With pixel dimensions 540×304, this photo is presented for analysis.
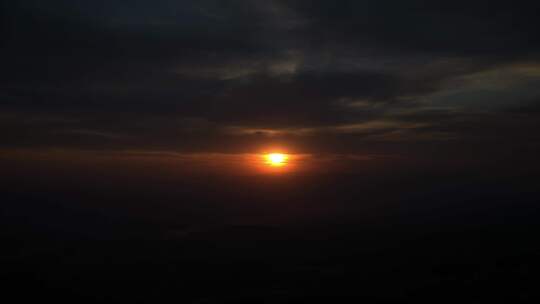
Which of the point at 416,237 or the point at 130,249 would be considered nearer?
the point at 130,249

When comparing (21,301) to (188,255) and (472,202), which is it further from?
(472,202)

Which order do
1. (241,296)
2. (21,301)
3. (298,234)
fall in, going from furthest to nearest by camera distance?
1. (298,234)
2. (21,301)
3. (241,296)

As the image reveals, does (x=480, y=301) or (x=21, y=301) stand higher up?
(x=480, y=301)

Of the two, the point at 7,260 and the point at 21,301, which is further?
the point at 7,260

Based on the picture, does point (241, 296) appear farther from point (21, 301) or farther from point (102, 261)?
point (102, 261)

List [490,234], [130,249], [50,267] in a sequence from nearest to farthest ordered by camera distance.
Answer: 1. [50,267]
2. [130,249]
3. [490,234]

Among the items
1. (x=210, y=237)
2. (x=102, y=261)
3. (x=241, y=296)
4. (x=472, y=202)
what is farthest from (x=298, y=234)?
(x=472, y=202)

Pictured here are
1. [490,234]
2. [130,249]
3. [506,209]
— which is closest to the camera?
[130,249]

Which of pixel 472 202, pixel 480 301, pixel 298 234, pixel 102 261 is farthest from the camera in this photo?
pixel 472 202

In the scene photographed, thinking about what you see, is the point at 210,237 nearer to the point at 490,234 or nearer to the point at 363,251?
the point at 363,251

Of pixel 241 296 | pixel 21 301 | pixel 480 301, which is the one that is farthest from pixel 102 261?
pixel 480 301
